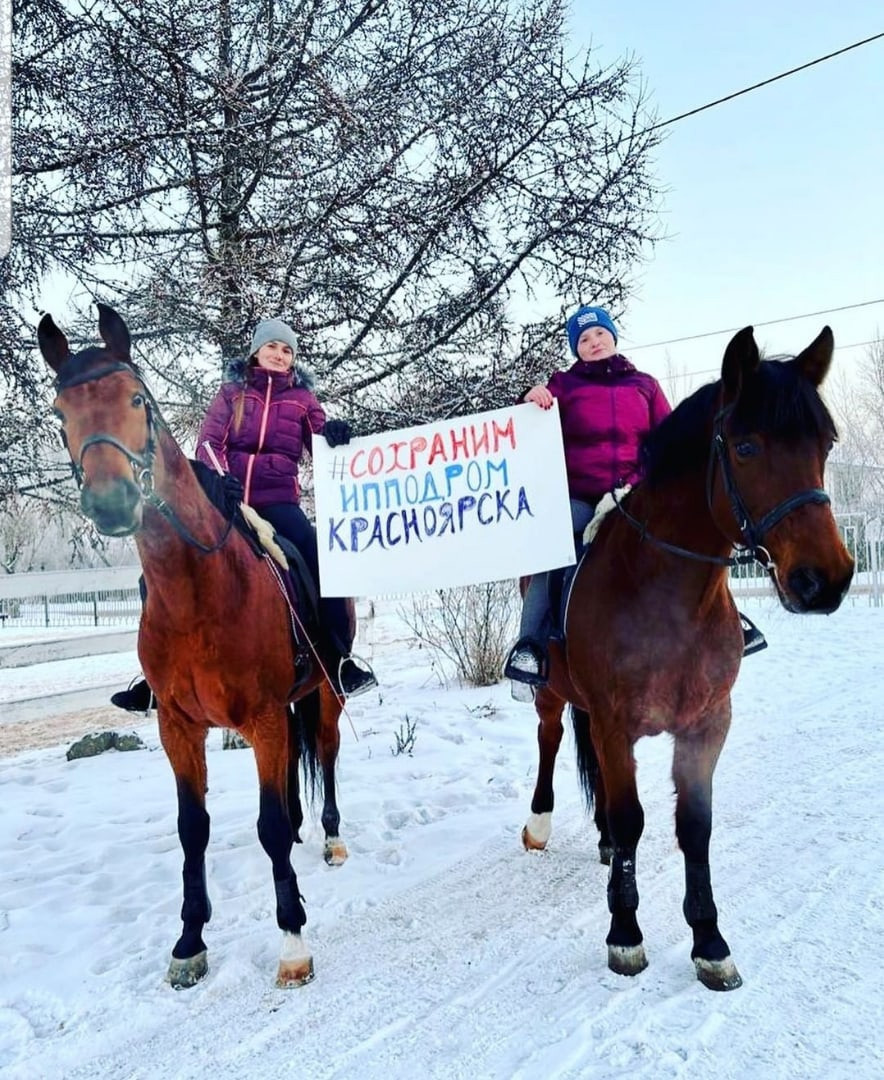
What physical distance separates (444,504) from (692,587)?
4.71ft

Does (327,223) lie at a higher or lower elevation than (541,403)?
higher

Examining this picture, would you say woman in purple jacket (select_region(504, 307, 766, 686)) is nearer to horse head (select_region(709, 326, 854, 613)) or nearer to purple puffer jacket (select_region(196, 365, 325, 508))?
horse head (select_region(709, 326, 854, 613))

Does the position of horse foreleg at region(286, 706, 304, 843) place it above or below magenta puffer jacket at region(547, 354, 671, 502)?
below

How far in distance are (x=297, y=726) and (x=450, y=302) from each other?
429cm

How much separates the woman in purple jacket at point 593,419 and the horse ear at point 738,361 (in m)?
1.08

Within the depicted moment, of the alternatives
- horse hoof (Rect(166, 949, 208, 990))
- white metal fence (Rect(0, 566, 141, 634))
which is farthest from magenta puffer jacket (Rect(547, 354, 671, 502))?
white metal fence (Rect(0, 566, 141, 634))

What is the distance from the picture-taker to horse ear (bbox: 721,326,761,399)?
7.67 ft

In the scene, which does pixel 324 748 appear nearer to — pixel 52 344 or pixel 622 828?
pixel 622 828

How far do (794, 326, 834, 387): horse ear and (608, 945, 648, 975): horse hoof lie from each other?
7.32ft

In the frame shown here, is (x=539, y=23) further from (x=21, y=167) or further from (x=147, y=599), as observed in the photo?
(x=147, y=599)

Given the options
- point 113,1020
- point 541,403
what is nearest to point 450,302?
point 541,403

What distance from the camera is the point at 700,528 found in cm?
272

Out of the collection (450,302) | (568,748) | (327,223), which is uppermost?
(327,223)

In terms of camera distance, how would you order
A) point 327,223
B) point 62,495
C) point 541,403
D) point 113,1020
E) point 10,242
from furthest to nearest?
point 62,495, point 327,223, point 10,242, point 541,403, point 113,1020
